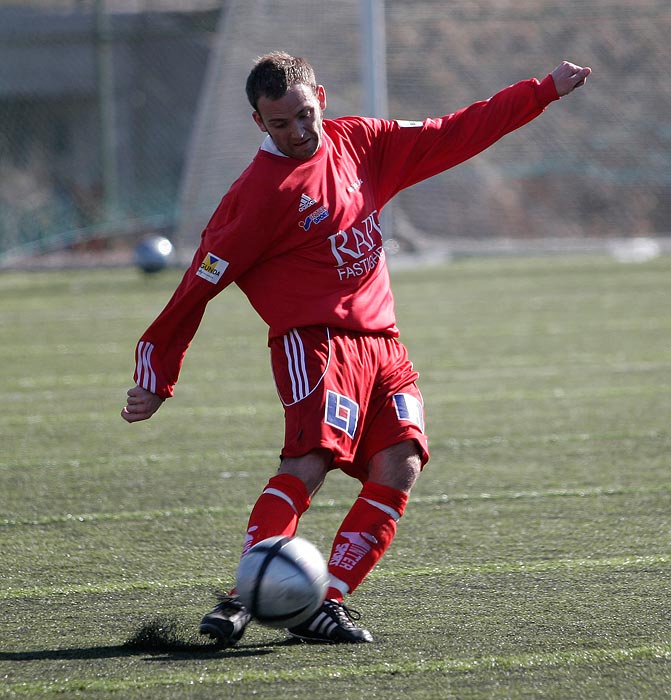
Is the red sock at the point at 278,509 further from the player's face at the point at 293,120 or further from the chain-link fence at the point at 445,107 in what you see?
the chain-link fence at the point at 445,107

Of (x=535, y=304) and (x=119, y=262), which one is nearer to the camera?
(x=535, y=304)

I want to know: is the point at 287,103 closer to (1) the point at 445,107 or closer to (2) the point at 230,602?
(2) the point at 230,602

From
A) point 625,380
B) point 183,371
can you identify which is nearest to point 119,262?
point 183,371

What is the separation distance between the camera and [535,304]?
11.3 metres

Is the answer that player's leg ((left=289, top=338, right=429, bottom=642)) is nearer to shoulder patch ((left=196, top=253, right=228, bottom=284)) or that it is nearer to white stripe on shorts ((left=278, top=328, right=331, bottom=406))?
white stripe on shorts ((left=278, top=328, right=331, bottom=406))

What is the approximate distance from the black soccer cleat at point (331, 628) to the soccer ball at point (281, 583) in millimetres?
85

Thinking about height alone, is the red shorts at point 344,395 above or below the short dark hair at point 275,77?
below

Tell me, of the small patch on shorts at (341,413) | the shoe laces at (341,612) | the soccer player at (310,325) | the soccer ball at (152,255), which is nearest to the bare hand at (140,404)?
the soccer player at (310,325)

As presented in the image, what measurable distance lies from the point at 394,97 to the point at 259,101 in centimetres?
1410

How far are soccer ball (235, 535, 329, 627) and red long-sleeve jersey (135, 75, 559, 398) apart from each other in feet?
2.13

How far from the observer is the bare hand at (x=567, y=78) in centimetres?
388

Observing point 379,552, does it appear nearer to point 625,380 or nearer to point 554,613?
point 554,613

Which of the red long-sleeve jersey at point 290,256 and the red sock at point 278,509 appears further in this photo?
the red long-sleeve jersey at point 290,256

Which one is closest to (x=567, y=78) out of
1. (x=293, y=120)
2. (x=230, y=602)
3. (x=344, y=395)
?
(x=293, y=120)
